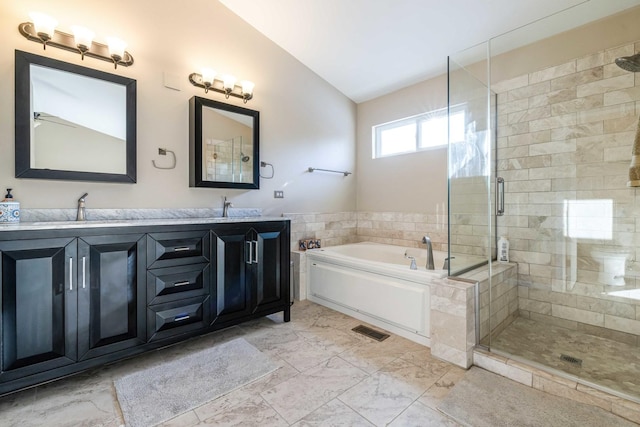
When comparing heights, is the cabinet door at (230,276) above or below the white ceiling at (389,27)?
below

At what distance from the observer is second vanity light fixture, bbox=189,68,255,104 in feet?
8.58

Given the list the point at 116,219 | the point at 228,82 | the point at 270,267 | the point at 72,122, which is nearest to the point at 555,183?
the point at 270,267

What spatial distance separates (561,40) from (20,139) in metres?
4.32

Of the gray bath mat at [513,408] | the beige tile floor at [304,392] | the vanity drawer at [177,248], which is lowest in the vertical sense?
the beige tile floor at [304,392]

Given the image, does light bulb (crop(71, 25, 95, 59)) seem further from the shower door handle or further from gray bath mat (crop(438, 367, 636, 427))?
the shower door handle

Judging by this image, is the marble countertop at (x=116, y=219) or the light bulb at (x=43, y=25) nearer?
the marble countertop at (x=116, y=219)

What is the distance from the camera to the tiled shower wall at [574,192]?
219 cm

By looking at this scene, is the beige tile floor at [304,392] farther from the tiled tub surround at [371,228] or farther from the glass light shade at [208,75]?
the glass light shade at [208,75]

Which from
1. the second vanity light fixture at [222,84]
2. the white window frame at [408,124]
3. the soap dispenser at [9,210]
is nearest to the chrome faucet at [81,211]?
the soap dispenser at [9,210]

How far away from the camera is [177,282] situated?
2012mm

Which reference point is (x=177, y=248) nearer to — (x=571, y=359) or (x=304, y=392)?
(x=304, y=392)

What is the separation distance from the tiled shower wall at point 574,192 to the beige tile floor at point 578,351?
0.17 meters

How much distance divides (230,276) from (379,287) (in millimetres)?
1308

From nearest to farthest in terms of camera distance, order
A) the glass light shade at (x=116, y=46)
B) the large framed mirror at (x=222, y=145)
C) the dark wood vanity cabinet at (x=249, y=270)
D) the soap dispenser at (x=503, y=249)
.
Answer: the glass light shade at (x=116, y=46), the dark wood vanity cabinet at (x=249, y=270), the large framed mirror at (x=222, y=145), the soap dispenser at (x=503, y=249)
